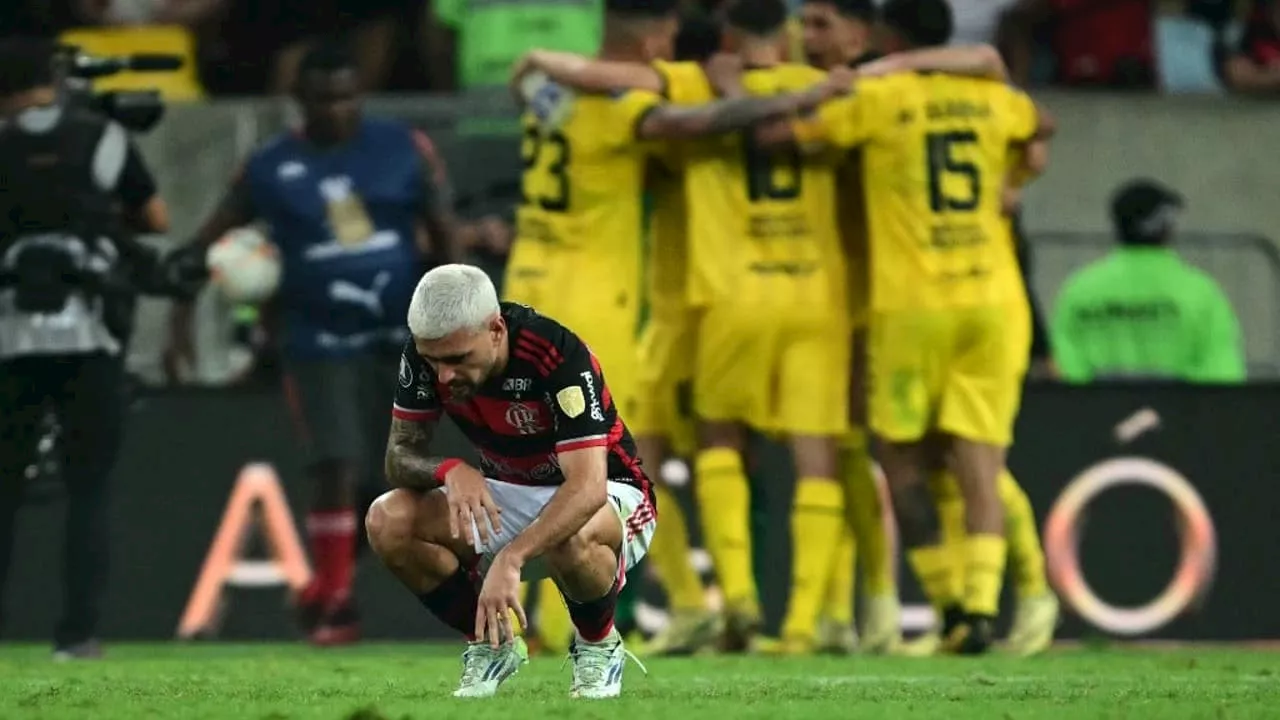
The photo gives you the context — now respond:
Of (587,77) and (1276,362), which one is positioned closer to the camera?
(587,77)

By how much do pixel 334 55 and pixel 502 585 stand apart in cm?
568

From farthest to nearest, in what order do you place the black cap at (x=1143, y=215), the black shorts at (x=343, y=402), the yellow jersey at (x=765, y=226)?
the black cap at (x=1143, y=215)
the black shorts at (x=343, y=402)
the yellow jersey at (x=765, y=226)

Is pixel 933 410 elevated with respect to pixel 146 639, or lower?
elevated

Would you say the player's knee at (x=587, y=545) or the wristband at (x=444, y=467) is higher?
the wristband at (x=444, y=467)

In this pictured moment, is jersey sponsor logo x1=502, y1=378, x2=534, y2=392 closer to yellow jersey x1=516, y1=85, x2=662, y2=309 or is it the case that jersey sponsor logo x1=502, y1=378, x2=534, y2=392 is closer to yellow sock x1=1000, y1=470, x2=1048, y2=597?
yellow jersey x1=516, y1=85, x2=662, y2=309

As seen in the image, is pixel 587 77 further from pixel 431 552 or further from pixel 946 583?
pixel 431 552

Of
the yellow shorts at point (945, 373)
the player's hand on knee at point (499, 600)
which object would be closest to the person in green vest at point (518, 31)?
the yellow shorts at point (945, 373)

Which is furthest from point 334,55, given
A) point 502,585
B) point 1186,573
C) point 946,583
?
point 502,585

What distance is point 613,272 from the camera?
12.1 metres

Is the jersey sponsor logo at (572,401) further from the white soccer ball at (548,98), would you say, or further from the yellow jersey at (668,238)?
the yellow jersey at (668,238)

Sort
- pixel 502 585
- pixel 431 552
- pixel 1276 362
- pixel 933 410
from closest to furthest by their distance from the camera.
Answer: pixel 502 585 < pixel 431 552 < pixel 933 410 < pixel 1276 362

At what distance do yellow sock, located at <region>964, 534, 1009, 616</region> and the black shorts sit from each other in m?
2.87

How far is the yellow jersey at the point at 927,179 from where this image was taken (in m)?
11.8

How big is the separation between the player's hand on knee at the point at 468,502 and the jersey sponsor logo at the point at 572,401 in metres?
0.33
